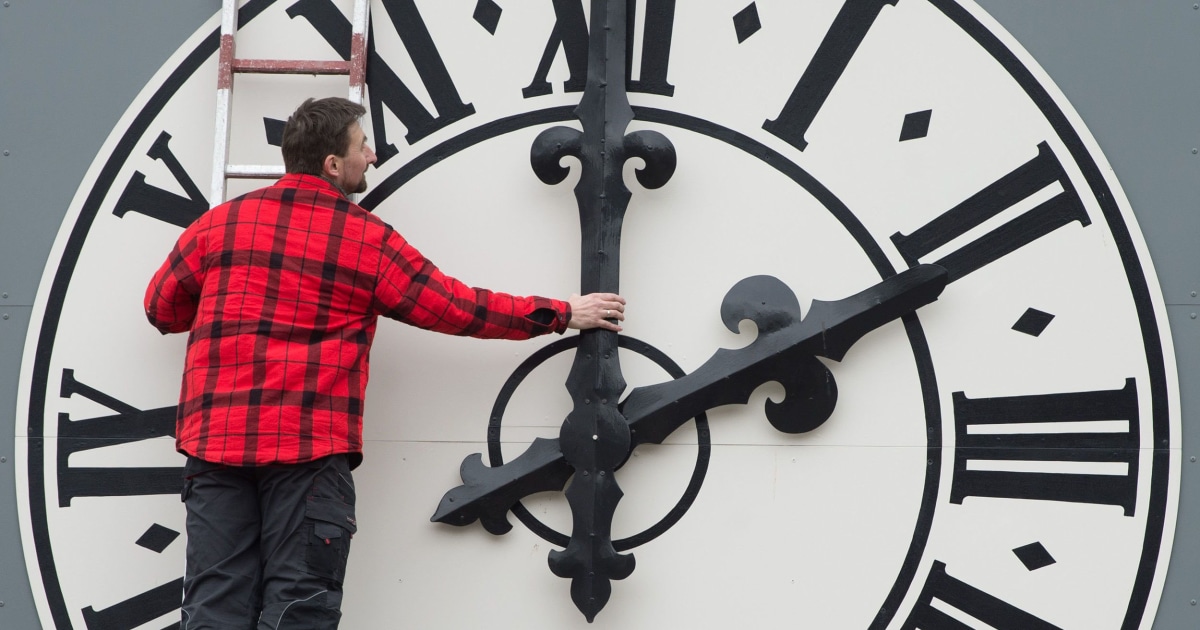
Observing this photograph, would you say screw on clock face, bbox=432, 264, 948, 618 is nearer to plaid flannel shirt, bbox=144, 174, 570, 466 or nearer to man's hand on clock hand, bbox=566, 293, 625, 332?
man's hand on clock hand, bbox=566, 293, 625, 332

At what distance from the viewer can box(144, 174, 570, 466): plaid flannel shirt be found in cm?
237

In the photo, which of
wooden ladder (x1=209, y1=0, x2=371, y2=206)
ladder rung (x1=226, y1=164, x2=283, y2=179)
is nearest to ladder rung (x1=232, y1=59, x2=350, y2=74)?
wooden ladder (x1=209, y1=0, x2=371, y2=206)

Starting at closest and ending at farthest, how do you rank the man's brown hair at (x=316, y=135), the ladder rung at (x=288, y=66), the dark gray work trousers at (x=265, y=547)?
the dark gray work trousers at (x=265, y=547), the man's brown hair at (x=316, y=135), the ladder rung at (x=288, y=66)

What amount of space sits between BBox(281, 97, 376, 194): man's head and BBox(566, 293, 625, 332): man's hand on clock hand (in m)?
0.60

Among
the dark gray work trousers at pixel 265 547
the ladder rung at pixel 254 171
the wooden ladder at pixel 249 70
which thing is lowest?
the dark gray work trousers at pixel 265 547

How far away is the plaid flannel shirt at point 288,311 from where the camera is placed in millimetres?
2365

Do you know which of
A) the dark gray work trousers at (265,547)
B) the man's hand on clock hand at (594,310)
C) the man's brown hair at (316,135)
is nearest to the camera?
the dark gray work trousers at (265,547)

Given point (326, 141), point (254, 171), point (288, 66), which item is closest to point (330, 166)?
point (326, 141)

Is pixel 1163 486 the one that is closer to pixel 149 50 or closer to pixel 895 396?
pixel 895 396

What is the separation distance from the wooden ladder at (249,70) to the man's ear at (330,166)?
0.25 m

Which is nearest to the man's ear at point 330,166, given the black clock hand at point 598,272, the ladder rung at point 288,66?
the ladder rung at point 288,66

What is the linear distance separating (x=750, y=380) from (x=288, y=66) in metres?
1.39

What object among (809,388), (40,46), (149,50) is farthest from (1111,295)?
(40,46)

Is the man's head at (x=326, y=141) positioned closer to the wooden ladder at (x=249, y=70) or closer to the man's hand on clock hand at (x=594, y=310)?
the wooden ladder at (x=249, y=70)
